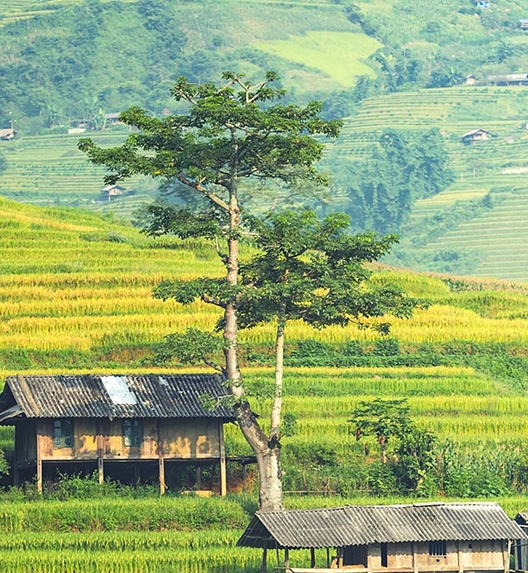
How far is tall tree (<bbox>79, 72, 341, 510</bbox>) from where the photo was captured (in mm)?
40219

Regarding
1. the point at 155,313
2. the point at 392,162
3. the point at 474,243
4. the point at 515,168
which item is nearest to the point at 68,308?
the point at 155,313

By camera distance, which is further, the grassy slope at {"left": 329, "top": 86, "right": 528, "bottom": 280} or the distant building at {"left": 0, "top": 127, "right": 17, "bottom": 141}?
the distant building at {"left": 0, "top": 127, "right": 17, "bottom": 141}

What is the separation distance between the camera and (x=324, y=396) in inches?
1980

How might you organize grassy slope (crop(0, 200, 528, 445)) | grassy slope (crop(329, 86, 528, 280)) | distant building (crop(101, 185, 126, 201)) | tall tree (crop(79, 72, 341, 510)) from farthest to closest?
1. distant building (crop(101, 185, 126, 201))
2. grassy slope (crop(329, 86, 528, 280))
3. grassy slope (crop(0, 200, 528, 445))
4. tall tree (crop(79, 72, 341, 510))

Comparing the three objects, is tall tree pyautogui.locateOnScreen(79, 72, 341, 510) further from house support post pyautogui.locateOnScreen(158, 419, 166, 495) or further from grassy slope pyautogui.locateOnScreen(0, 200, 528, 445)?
grassy slope pyautogui.locateOnScreen(0, 200, 528, 445)

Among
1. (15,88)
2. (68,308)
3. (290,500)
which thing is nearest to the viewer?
(290,500)

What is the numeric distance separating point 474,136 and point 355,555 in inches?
5522

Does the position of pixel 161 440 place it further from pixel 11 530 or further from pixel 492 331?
pixel 492 331

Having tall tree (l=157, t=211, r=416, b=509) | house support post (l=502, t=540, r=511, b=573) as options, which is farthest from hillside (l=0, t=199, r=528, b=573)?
house support post (l=502, t=540, r=511, b=573)

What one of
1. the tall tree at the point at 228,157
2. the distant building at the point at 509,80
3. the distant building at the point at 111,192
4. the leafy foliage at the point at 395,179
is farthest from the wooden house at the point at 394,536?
the distant building at the point at 509,80

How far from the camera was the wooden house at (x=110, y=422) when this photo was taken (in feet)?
139

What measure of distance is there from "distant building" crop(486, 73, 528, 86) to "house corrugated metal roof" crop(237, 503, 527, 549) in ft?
539

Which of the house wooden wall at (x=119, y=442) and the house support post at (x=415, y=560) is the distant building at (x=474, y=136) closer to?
the house wooden wall at (x=119, y=442)

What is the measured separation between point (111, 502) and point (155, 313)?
1835 cm
